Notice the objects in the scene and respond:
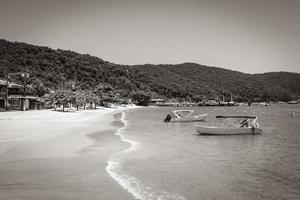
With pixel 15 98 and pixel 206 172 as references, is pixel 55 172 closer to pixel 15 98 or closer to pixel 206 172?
pixel 206 172

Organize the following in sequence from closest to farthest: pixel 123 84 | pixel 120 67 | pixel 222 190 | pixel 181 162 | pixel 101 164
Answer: pixel 222 190, pixel 101 164, pixel 181 162, pixel 123 84, pixel 120 67

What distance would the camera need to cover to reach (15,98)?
62.7 metres

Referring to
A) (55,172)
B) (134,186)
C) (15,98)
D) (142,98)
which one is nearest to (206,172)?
(134,186)

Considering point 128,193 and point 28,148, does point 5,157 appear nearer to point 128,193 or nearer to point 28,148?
point 28,148

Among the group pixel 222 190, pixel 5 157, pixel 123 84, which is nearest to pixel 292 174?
pixel 222 190

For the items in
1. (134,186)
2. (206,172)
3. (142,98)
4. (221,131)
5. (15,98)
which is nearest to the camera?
(134,186)

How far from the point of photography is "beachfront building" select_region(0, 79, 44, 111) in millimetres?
57947

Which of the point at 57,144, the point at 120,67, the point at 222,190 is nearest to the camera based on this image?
the point at 222,190

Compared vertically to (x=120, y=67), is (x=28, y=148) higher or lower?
lower

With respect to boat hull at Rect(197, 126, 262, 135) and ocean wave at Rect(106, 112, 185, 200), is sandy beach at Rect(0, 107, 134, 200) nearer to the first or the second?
ocean wave at Rect(106, 112, 185, 200)

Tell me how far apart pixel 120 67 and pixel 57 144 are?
17202cm

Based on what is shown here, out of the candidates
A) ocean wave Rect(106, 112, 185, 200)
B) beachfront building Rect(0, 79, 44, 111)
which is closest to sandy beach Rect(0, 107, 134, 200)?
ocean wave Rect(106, 112, 185, 200)

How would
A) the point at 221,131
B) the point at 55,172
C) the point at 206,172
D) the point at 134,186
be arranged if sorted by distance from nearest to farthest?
the point at 134,186 < the point at 55,172 < the point at 206,172 < the point at 221,131

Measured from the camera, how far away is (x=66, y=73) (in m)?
147
